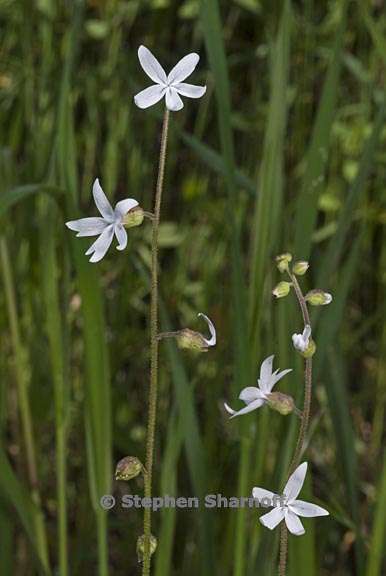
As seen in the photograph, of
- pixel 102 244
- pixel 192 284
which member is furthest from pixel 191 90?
pixel 192 284

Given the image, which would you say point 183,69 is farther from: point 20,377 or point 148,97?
point 20,377

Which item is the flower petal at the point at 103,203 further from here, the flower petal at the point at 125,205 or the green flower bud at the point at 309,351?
the green flower bud at the point at 309,351

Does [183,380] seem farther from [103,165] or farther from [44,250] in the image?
[103,165]

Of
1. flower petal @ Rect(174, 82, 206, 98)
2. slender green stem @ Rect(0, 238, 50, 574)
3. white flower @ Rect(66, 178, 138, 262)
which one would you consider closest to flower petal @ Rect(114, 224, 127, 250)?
white flower @ Rect(66, 178, 138, 262)

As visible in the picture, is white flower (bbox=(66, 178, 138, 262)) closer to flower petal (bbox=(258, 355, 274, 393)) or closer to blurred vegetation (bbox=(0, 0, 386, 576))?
flower petal (bbox=(258, 355, 274, 393))

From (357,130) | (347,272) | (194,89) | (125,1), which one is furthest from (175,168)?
(194,89)
